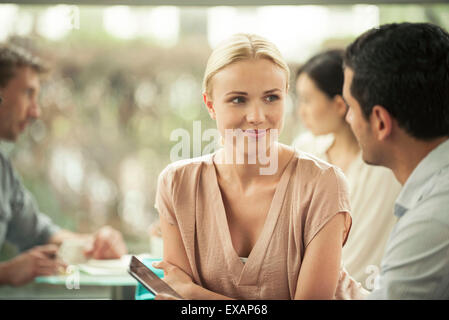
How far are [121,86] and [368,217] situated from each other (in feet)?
3.34

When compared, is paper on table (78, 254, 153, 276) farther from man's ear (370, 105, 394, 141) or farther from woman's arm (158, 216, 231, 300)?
man's ear (370, 105, 394, 141)

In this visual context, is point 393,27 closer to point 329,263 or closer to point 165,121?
point 329,263

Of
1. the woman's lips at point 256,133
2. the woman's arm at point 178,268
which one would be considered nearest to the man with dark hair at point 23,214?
the woman's arm at point 178,268

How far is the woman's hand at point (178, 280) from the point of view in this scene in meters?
1.14

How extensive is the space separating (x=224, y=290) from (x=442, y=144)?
2.05ft

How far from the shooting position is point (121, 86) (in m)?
1.75

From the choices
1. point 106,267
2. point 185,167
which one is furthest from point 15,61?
point 185,167

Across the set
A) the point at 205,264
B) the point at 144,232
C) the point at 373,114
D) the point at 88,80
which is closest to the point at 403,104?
the point at 373,114

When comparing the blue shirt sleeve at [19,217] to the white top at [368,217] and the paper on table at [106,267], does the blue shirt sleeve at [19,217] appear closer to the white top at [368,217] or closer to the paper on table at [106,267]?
the paper on table at [106,267]

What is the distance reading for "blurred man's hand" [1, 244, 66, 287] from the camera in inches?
65.5

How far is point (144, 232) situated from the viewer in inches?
65.7

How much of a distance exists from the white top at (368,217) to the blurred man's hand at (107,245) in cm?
79

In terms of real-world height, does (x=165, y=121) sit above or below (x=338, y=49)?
below
